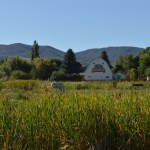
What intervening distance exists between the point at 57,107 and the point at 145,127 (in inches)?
43.3

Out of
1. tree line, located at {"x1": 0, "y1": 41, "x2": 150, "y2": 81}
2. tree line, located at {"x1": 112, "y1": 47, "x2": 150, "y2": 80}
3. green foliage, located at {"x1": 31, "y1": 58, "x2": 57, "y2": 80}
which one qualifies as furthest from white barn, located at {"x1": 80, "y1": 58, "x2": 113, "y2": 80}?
green foliage, located at {"x1": 31, "y1": 58, "x2": 57, "y2": 80}

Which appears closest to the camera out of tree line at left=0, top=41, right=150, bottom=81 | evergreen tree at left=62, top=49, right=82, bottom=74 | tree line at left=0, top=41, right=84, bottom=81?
tree line at left=0, top=41, right=84, bottom=81

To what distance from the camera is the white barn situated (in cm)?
11100

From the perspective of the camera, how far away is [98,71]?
114 meters

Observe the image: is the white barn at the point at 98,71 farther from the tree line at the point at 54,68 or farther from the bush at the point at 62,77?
the bush at the point at 62,77

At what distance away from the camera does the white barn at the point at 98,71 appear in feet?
364

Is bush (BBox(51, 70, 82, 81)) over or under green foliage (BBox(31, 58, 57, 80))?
under

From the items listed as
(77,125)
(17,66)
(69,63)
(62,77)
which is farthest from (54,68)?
(77,125)

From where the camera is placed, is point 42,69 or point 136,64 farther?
point 136,64

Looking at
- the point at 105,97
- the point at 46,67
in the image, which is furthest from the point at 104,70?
the point at 105,97

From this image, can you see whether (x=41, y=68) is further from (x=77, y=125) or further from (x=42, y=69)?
(x=77, y=125)

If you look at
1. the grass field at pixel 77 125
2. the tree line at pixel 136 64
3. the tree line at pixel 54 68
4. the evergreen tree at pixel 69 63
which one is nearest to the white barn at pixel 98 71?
the tree line at pixel 54 68

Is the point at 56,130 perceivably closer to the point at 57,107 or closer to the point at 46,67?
the point at 57,107

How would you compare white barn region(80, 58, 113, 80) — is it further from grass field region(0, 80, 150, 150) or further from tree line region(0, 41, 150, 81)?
grass field region(0, 80, 150, 150)
